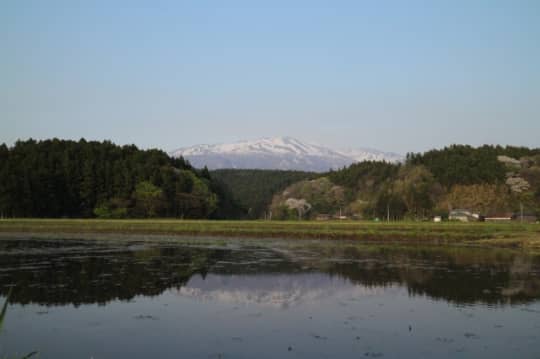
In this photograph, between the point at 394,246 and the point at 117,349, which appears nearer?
the point at 117,349

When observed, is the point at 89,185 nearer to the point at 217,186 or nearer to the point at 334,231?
the point at 217,186

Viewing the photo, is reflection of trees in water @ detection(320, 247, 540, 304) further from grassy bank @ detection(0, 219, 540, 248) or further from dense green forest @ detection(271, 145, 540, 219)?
dense green forest @ detection(271, 145, 540, 219)

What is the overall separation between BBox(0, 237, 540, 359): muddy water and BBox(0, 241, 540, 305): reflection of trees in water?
8cm

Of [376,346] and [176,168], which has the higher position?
[176,168]

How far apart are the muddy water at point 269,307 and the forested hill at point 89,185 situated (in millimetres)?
61232

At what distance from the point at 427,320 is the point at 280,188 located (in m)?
180

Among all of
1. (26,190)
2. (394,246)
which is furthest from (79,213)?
(394,246)

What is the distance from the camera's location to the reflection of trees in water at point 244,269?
2283 centimetres

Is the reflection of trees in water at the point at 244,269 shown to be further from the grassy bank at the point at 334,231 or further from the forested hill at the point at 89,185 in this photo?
the forested hill at the point at 89,185

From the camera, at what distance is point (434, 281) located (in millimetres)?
26719

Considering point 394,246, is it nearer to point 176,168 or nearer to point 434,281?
point 434,281

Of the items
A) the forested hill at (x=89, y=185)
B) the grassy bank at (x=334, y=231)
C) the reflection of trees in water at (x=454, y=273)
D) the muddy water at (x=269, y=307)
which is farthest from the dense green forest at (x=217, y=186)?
the reflection of trees in water at (x=454, y=273)

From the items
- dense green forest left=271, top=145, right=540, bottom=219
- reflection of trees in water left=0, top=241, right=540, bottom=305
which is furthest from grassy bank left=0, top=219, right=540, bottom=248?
dense green forest left=271, top=145, right=540, bottom=219

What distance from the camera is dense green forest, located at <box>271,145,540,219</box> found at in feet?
395
